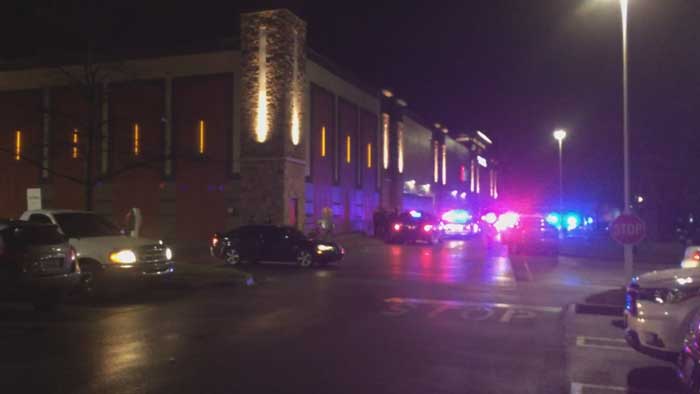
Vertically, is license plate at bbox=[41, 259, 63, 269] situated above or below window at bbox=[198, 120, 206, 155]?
below

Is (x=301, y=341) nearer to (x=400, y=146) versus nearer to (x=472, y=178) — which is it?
(x=400, y=146)

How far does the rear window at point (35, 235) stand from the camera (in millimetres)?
11992

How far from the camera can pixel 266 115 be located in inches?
1363

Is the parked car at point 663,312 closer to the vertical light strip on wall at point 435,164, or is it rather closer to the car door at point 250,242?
the car door at point 250,242

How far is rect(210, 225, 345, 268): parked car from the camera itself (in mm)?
22891

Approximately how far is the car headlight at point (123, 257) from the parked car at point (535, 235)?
19.0 meters

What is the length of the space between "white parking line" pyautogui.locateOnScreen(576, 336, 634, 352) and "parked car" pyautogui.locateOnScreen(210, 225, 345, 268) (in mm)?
13118

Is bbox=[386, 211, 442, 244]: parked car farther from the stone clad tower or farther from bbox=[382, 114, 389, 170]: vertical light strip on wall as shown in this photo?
bbox=[382, 114, 389, 170]: vertical light strip on wall

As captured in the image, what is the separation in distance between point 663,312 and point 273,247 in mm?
16842

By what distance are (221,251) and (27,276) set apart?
12.2m

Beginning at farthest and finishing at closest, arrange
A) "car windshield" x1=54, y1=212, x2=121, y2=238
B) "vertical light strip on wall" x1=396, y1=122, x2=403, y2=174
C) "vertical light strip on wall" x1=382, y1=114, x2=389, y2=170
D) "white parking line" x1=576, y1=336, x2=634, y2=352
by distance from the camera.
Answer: "vertical light strip on wall" x1=396, y1=122, x2=403, y2=174, "vertical light strip on wall" x1=382, y1=114, x2=389, y2=170, "car windshield" x1=54, y1=212, x2=121, y2=238, "white parking line" x1=576, y1=336, x2=634, y2=352

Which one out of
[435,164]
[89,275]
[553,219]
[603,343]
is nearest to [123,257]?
[89,275]

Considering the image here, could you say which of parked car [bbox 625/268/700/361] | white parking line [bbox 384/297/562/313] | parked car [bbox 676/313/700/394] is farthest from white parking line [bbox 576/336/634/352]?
parked car [bbox 676/313/700/394]

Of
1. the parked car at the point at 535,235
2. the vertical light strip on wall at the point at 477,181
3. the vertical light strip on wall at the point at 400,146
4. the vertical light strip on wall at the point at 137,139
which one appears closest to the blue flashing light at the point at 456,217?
the vertical light strip on wall at the point at 400,146
